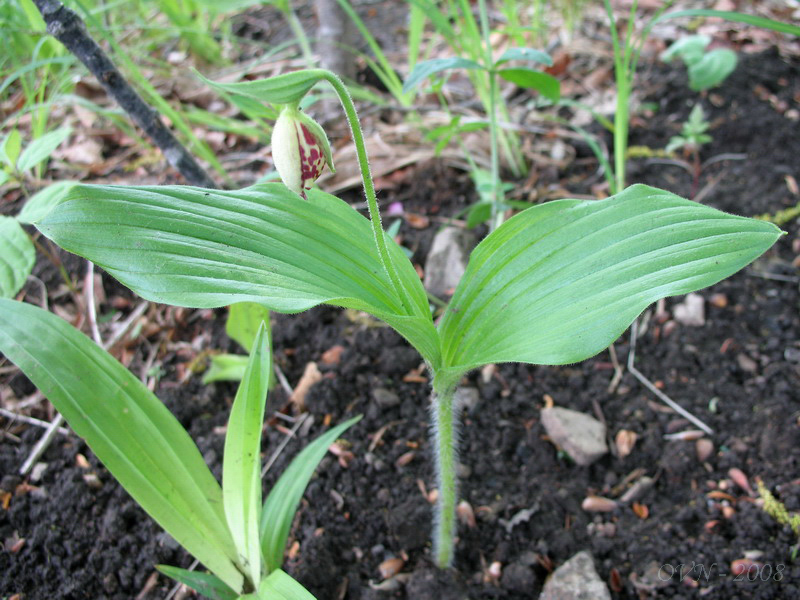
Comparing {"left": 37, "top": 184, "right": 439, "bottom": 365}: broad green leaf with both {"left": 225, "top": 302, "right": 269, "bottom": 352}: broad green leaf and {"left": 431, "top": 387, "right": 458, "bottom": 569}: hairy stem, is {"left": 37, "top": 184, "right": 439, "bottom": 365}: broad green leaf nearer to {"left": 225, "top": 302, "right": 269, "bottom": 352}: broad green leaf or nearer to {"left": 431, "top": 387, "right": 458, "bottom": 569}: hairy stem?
{"left": 431, "top": 387, "right": 458, "bottom": 569}: hairy stem

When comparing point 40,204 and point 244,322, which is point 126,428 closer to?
point 244,322

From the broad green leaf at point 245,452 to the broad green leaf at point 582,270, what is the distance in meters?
0.41

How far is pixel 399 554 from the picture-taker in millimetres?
1510

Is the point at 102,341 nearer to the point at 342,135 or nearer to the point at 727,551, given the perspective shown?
the point at 342,135

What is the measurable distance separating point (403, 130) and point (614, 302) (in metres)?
1.78

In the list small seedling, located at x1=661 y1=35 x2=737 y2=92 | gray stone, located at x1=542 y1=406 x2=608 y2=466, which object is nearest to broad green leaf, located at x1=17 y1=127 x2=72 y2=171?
gray stone, located at x1=542 y1=406 x2=608 y2=466

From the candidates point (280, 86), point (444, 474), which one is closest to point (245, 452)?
point (444, 474)

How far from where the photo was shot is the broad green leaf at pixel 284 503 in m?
1.32

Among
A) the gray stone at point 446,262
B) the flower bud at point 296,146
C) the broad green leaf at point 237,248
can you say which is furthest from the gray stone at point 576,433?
the flower bud at point 296,146

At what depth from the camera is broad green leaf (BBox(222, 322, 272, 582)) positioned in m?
1.23

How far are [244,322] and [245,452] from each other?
1.91 ft

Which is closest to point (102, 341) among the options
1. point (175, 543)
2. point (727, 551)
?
point (175, 543)

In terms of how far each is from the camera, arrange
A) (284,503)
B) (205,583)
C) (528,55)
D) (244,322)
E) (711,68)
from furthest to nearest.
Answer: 1. (711,68)
2. (244,322)
3. (528,55)
4. (284,503)
5. (205,583)

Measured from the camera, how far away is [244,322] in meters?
1.74
